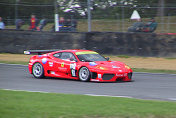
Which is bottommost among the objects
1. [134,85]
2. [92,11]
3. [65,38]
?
[134,85]

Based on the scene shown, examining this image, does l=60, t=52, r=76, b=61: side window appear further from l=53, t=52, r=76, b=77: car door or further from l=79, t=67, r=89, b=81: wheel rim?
l=79, t=67, r=89, b=81: wheel rim

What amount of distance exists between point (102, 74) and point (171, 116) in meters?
5.61

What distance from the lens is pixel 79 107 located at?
6809mm

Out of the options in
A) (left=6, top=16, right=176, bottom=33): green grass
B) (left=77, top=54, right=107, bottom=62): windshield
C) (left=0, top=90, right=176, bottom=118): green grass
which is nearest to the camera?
(left=0, top=90, right=176, bottom=118): green grass

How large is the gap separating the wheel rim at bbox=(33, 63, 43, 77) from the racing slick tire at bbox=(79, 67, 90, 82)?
1.88m

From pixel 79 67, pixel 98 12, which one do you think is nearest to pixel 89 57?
pixel 79 67

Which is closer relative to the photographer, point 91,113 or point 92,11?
point 91,113

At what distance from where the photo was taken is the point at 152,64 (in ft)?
56.4

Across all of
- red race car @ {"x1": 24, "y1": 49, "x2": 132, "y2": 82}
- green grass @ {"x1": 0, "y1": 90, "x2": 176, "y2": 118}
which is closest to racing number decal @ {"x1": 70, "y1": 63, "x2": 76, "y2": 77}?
red race car @ {"x1": 24, "y1": 49, "x2": 132, "y2": 82}

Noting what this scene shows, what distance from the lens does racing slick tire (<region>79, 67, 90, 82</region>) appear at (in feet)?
39.0

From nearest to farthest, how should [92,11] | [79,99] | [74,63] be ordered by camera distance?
[79,99]
[74,63]
[92,11]

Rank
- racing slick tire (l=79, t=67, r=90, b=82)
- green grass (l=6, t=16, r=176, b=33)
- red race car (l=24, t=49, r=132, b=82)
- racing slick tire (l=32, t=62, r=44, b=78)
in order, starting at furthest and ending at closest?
1. green grass (l=6, t=16, r=176, b=33)
2. racing slick tire (l=32, t=62, r=44, b=78)
3. racing slick tire (l=79, t=67, r=90, b=82)
4. red race car (l=24, t=49, r=132, b=82)

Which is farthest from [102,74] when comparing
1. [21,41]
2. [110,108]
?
[21,41]

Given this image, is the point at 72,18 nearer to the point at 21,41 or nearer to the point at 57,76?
the point at 21,41
